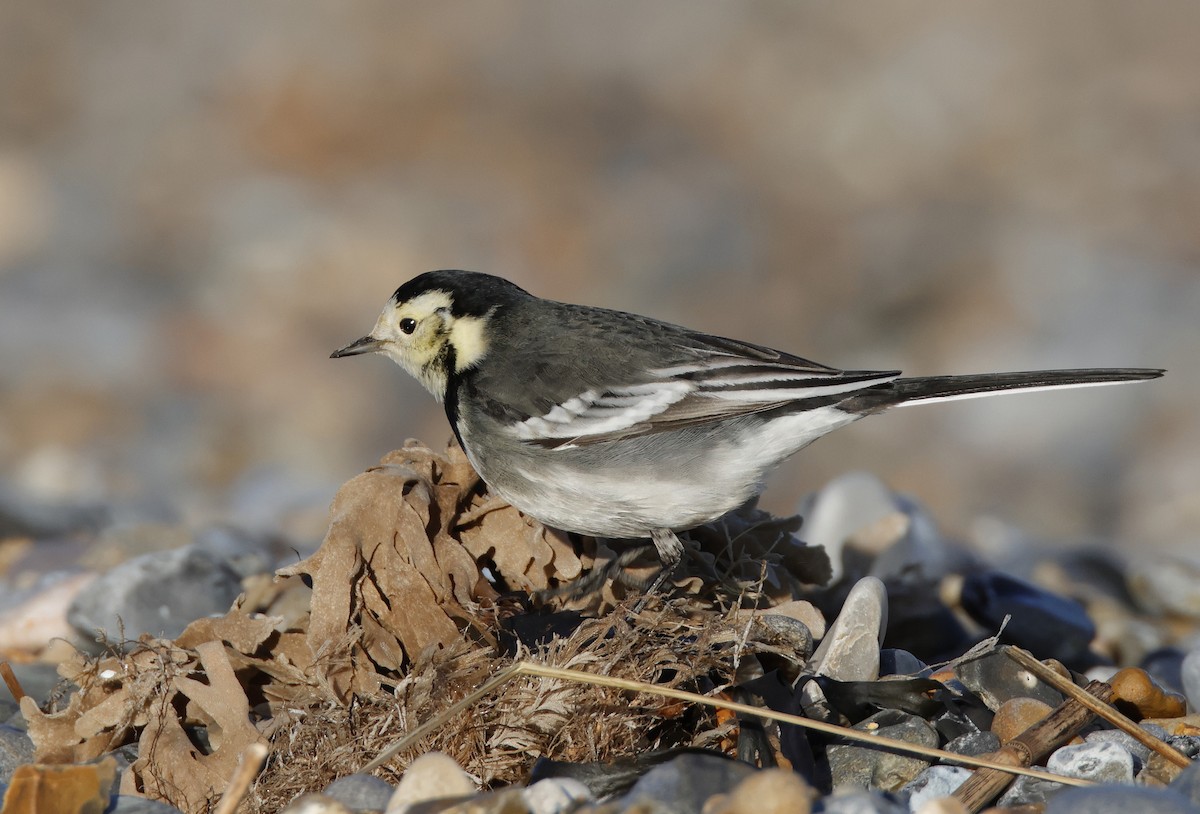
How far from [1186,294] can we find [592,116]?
7.43 metres

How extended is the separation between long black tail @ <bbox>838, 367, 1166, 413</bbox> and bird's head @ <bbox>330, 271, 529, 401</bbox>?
5.31 ft

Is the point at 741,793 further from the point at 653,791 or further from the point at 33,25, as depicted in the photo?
the point at 33,25

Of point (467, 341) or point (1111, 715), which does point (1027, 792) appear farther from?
point (467, 341)

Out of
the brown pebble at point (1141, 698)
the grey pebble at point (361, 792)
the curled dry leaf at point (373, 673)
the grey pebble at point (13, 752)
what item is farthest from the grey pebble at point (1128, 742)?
the grey pebble at point (13, 752)

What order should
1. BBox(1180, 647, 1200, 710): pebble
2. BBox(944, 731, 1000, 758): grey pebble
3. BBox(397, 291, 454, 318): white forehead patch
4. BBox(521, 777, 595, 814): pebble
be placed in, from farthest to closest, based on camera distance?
BBox(397, 291, 454, 318): white forehead patch → BBox(1180, 647, 1200, 710): pebble → BBox(944, 731, 1000, 758): grey pebble → BBox(521, 777, 595, 814): pebble

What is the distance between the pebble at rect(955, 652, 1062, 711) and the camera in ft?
14.3

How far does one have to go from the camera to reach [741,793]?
10.3 feet

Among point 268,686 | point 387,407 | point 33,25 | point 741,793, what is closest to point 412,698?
point 268,686

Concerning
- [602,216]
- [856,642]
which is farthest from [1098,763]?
[602,216]

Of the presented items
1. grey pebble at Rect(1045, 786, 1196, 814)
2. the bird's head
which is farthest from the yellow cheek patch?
grey pebble at Rect(1045, 786, 1196, 814)

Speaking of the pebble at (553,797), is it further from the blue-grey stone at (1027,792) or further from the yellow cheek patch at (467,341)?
the yellow cheek patch at (467,341)

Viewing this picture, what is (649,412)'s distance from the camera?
16.6 ft

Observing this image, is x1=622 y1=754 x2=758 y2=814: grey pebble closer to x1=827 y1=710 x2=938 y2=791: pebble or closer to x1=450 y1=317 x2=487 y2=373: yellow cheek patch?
x1=827 y1=710 x2=938 y2=791: pebble

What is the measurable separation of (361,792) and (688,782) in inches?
36.5
